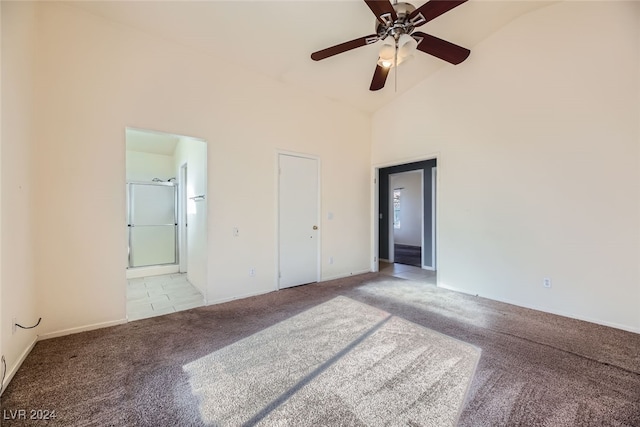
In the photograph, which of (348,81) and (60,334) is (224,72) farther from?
(60,334)

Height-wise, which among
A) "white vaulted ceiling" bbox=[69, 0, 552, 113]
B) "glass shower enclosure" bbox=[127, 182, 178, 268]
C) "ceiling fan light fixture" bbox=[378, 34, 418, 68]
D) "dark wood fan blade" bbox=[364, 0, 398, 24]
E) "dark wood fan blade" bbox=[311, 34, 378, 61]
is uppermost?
"white vaulted ceiling" bbox=[69, 0, 552, 113]

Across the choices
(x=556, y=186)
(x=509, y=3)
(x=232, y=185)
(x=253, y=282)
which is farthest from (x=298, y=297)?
(x=509, y=3)

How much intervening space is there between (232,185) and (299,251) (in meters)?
1.48

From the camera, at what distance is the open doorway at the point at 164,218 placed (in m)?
3.91

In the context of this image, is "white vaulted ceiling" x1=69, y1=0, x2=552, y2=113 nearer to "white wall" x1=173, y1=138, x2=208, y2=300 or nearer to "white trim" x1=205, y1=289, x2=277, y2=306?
"white wall" x1=173, y1=138, x2=208, y2=300

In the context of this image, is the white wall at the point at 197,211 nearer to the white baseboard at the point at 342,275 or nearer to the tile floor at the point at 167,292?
the tile floor at the point at 167,292

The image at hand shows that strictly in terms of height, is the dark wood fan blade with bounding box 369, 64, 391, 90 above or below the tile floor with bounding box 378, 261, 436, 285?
above

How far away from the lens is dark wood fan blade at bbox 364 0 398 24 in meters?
2.01

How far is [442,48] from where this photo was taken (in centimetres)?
251

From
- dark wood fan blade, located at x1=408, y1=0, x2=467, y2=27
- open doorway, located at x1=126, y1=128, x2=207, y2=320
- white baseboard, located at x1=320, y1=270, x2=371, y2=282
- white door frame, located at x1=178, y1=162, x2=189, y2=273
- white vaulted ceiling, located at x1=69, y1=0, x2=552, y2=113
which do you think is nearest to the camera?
dark wood fan blade, located at x1=408, y1=0, x2=467, y2=27

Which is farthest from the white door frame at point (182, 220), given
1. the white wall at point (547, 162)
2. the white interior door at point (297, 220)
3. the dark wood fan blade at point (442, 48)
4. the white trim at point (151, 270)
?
the white wall at point (547, 162)

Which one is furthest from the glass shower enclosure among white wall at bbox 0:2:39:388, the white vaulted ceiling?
the white vaulted ceiling

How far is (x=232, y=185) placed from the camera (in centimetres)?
351

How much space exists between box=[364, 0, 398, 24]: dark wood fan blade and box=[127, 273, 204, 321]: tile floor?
3.64 m
